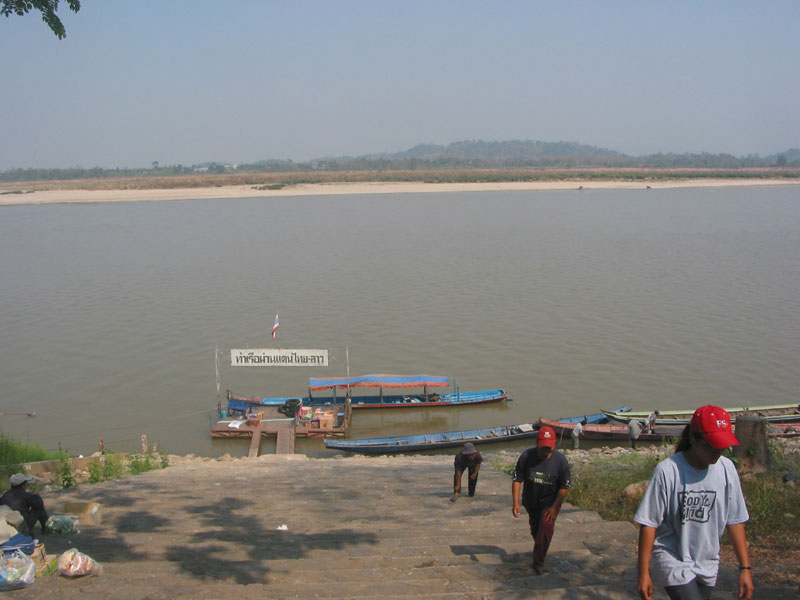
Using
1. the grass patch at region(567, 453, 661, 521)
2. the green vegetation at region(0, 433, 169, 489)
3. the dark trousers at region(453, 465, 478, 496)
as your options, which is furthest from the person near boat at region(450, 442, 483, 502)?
the green vegetation at region(0, 433, 169, 489)

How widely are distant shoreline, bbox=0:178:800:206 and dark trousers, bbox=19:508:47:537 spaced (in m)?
103

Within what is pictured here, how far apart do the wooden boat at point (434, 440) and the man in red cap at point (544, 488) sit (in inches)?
495

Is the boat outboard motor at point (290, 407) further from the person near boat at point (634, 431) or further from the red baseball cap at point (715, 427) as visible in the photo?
the red baseball cap at point (715, 427)

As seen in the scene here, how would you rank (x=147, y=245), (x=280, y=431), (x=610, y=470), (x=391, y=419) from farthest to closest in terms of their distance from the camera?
(x=147, y=245) < (x=391, y=419) < (x=280, y=431) < (x=610, y=470)

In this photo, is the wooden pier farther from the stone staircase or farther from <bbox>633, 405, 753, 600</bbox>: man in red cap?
<bbox>633, 405, 753, 600</bbox>: man in red cap

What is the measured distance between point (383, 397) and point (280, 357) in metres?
3.69

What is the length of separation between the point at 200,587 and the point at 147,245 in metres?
50.9

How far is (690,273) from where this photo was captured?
37.9 meters

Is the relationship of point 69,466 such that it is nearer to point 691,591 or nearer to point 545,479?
point 545,479

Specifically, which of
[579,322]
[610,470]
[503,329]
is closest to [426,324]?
[503,329]

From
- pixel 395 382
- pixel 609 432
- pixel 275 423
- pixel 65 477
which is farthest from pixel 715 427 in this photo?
pixel 275 423

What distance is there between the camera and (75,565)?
541cm

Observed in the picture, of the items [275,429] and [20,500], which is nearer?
[20,500]

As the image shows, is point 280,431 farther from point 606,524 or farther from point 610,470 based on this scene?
point 606,524
